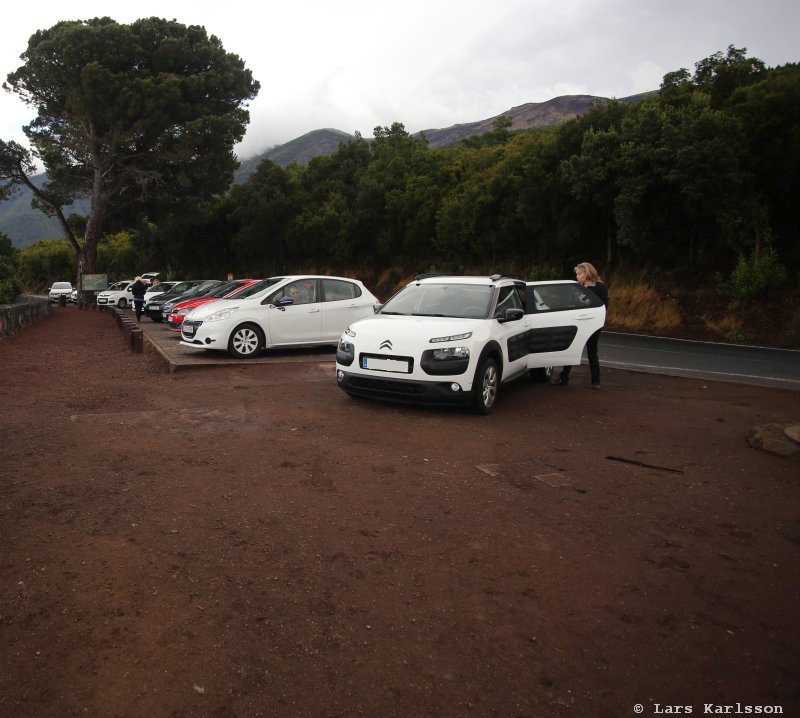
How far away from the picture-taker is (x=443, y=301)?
8422 millimetres

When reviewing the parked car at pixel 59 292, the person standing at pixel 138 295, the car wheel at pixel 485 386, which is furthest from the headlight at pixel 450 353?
the parked car at pixel 59 292

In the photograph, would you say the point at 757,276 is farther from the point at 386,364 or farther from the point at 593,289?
the point at 386,364

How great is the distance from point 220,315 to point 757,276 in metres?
15.4

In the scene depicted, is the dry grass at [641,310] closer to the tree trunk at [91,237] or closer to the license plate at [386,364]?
the license plate at [386,364]

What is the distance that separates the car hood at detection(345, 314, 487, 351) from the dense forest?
44.7 ft

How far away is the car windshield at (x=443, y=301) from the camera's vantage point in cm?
813

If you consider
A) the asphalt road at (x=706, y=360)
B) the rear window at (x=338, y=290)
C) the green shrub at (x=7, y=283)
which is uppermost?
the green shrub at (x=7, y=283)

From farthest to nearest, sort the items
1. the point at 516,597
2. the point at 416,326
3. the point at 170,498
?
the point at 416,326 < the point at 170,498 < the point at 516,597

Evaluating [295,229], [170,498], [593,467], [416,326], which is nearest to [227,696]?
[170,498]

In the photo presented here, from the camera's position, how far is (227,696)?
250 cm

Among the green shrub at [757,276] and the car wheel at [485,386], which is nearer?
the car wheel at [485,386]

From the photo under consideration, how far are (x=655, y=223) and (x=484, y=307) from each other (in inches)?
632

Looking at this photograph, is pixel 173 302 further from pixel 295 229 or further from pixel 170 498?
pixel 295 229

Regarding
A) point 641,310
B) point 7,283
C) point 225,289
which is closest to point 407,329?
point 225,289
